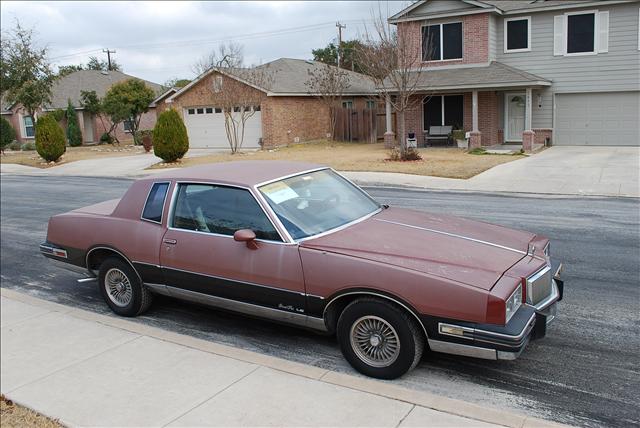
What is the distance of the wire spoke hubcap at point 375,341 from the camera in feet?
14.5

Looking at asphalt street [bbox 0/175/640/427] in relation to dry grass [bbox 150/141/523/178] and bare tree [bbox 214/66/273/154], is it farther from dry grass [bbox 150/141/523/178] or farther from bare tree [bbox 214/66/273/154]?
bare tree [bbox 214/66/273/154]

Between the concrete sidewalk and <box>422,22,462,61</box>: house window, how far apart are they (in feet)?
77.5

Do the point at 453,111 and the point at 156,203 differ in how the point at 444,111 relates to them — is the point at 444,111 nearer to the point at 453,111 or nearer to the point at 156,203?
the point at 453,111

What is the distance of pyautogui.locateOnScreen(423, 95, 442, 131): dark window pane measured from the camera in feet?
90.3

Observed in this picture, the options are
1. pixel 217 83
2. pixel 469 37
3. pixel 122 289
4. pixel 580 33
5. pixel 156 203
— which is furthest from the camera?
pixel 217 83

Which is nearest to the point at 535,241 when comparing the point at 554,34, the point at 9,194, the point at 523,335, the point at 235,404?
the point at 523,335

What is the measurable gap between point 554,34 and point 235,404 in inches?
980

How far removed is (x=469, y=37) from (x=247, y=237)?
2367 cm

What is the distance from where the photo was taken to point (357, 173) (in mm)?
19406

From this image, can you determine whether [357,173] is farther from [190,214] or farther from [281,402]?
[281,402]

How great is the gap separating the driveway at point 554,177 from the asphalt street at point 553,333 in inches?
144

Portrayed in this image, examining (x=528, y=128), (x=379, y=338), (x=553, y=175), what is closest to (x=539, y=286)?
(x=379, y=338)

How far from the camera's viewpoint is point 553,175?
16.9 m

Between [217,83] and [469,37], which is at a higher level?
[469,37]
